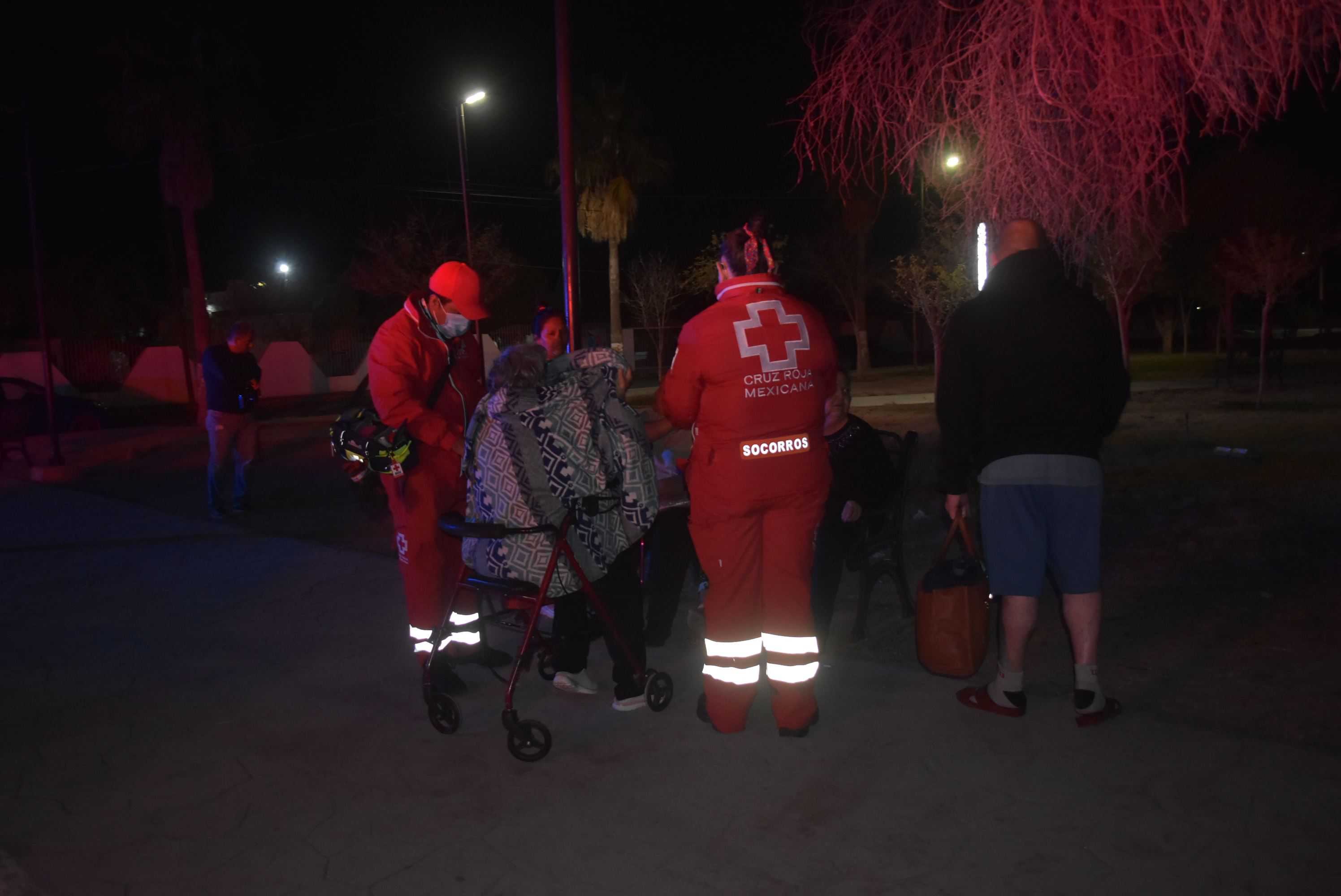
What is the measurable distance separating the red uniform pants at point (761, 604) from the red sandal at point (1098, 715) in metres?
1.06

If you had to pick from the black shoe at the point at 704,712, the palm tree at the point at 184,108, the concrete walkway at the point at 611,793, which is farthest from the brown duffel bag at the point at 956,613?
the palm tree at the point at 184,108

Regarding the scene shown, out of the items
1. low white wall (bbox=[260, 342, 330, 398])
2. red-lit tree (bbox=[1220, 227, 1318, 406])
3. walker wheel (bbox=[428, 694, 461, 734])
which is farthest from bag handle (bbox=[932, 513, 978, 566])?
low white wall (bbox=[260, 342, 330, 398])

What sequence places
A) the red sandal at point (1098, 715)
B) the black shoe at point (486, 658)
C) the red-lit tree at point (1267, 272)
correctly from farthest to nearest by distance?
the red-lit tree at point (1267, 272)
the black shoe at point (486, 658)
the red sandal at point (1098, 715)

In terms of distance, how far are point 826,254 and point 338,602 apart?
131 feet

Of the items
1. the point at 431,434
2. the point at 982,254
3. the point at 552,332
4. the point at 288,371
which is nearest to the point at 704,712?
the point at 431,434

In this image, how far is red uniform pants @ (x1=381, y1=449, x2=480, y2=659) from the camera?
4996 millimetres

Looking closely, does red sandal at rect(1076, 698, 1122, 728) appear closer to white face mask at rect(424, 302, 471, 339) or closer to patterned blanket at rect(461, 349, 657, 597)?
patterned blanket at rect(461, 349, 657, 597)

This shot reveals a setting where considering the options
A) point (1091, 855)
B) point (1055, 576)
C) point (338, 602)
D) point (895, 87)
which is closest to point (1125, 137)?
point (895, 87)

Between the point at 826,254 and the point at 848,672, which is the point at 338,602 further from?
the point at 826,254

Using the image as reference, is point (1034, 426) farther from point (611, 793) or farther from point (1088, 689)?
point (611, 793)

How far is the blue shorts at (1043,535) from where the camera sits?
4.23m

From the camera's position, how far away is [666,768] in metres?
4.16

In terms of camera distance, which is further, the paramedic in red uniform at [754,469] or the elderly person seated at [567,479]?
the elderly person seated at [567,479]

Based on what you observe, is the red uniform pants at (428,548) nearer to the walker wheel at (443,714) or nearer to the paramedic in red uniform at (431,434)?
the paramedic in red uniform at (431,434)
